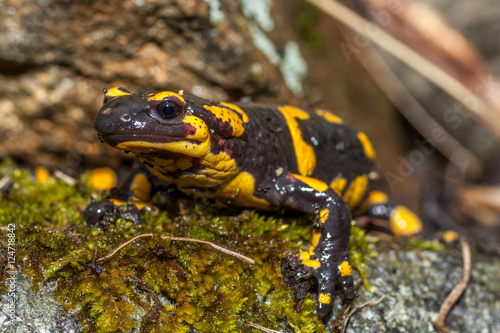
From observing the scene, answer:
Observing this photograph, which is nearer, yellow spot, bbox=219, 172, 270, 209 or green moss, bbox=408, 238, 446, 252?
yellow spot, bbox=219, 172, 270, 209

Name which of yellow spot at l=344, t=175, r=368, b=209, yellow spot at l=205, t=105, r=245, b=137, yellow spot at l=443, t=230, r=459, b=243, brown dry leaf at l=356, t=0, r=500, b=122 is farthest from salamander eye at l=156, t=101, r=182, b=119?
brown dry leaf at l=356, t=0, r=500, b=122

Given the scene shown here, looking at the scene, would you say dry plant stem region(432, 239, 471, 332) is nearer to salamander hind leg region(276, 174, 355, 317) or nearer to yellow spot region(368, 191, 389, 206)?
salamander hind leg region(276, 174, 355, 317)

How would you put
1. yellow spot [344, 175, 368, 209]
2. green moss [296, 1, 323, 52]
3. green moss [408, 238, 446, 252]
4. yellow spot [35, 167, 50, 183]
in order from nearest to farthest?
green moss [408, 238, 446, 252]
yellow spot [344, 175, 368, 209]
yellow spot [35, 167, 50, 183]
green moss [296, 1, 323, 52]

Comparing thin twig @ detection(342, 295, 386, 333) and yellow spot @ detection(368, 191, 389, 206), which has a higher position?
thin twig @ detection(342, 295, 386, 333)

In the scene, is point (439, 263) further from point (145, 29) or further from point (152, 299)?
point (145, 29)

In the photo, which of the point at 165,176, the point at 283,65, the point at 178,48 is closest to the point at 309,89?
the point at 283,65

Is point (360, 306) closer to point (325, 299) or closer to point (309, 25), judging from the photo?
point (325, 299)

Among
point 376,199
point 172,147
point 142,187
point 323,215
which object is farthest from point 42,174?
point 376,199

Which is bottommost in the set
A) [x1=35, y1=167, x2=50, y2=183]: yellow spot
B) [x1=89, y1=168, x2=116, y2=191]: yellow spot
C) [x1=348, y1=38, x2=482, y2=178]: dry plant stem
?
[x1=89, y1=168, x2=116, y2=191]: yellow spot
